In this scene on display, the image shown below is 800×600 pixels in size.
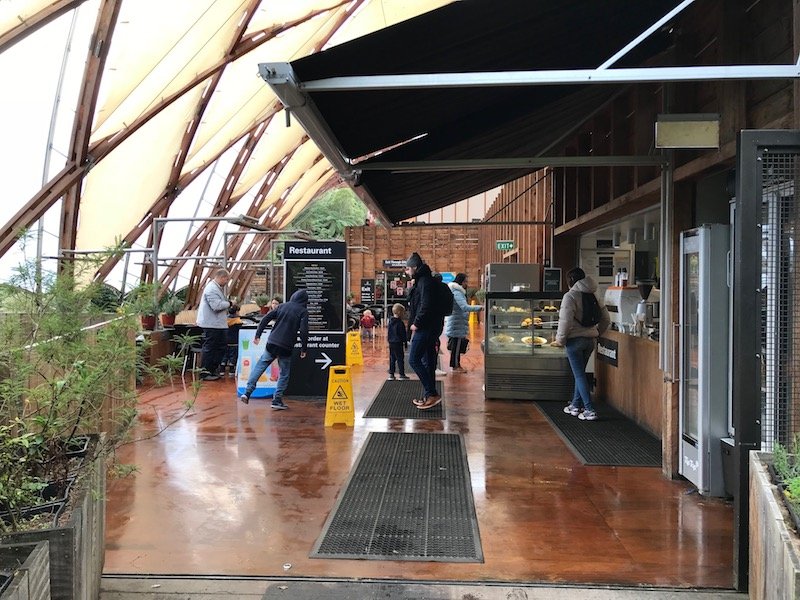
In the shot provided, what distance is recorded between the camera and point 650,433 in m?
6.68

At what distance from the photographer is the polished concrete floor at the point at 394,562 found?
11.8ft

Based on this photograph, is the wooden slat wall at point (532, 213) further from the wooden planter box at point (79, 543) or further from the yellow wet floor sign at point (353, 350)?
the wooden planter box at point (79, 543)

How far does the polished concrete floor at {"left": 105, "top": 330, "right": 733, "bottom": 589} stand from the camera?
3.61 metres

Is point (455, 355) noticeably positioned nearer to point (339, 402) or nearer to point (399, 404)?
point (399, 404)

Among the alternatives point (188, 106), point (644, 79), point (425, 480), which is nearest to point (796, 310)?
point (644, 79)

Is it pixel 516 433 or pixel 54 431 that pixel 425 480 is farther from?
pixel 54 431

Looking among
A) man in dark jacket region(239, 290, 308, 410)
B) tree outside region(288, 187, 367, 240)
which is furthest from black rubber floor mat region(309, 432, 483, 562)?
tree outside region(288, 187, 367, 240)

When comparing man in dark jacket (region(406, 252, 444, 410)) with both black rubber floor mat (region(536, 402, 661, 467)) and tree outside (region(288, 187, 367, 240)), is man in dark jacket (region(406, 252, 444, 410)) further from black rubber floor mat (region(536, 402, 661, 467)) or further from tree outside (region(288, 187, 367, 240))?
tree outside (region(288, 187, 367, 240))

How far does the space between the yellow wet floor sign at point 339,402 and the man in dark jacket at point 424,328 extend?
3.50 ft

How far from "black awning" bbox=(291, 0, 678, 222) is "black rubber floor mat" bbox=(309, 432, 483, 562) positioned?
8.79 ft

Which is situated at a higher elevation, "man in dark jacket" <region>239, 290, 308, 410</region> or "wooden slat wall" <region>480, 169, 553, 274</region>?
"wooden slat wall" <region>480, 169, 553, 274</region>

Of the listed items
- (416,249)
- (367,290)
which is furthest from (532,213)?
(416,249)

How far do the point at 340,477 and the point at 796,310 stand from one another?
11.4 feet

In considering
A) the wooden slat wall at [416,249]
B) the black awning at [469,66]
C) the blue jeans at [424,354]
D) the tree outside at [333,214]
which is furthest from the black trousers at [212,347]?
the tree outside at [333,214]
